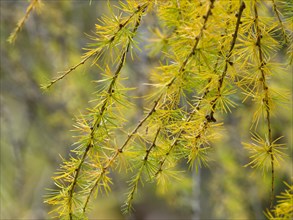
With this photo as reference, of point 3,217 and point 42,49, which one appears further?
point 42,49

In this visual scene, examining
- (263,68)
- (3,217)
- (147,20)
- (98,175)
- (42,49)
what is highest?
(42,49)

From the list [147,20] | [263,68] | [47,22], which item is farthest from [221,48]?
[47,22]

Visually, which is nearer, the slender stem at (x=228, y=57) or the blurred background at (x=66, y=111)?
the slender stem at (x=228, y=57)

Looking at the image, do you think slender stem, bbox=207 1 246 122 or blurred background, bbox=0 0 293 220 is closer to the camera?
slender stem, bbox=207 1 246 122

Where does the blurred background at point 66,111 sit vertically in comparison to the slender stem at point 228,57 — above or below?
above

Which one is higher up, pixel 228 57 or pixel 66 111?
pixel 66 111

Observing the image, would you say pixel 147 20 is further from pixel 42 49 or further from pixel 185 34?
pixel 185 34

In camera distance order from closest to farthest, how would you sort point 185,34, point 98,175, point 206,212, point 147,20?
point 185,34 → point 98,175 → point 147,20 → point 206,212

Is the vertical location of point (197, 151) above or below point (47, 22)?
below

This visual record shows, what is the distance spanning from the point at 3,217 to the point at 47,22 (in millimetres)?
1145

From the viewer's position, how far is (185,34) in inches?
32.2

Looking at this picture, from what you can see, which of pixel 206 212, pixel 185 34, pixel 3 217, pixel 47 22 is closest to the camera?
pixel 185 34

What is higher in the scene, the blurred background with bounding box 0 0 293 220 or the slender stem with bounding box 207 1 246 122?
the blurred background with bounding box 0 0 293 220

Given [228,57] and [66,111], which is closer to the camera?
[228,57]
